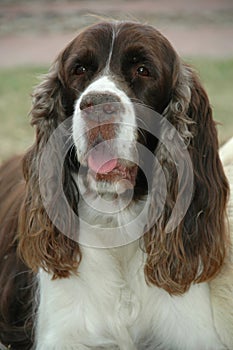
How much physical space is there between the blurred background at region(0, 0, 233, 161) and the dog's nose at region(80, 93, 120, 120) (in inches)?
185

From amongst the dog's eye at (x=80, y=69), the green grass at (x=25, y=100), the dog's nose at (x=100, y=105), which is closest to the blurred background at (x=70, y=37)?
the green grass at (x=25, y=100)

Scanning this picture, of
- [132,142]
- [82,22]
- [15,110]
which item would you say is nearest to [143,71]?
[132,142]

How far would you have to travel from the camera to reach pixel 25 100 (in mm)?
12016

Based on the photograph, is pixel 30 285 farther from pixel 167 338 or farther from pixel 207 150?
pixel 207 150

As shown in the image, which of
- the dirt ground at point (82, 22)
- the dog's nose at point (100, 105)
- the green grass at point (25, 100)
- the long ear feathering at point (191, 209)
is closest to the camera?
the dog's nose at point (100, 105)

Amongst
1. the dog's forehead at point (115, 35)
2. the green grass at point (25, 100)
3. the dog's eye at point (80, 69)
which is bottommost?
the green grass at point (25, 100)

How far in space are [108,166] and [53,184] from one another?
460mm

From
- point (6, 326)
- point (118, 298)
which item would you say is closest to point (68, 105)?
point (118, 298)

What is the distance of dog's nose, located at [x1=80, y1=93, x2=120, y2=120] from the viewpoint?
13.3 feet

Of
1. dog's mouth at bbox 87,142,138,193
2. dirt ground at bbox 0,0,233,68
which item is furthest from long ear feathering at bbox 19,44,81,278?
dirt ground at bbox 0,0,233,68

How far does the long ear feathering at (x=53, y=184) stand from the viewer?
180 inches

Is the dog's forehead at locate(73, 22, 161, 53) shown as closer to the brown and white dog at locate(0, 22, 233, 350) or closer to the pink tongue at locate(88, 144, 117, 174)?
the brown and white dog at locate(0, 22, 233, 350)

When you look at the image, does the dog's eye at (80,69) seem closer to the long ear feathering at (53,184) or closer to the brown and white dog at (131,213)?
the brown and white dog at (131,213)

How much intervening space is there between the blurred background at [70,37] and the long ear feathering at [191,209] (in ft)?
14.4
